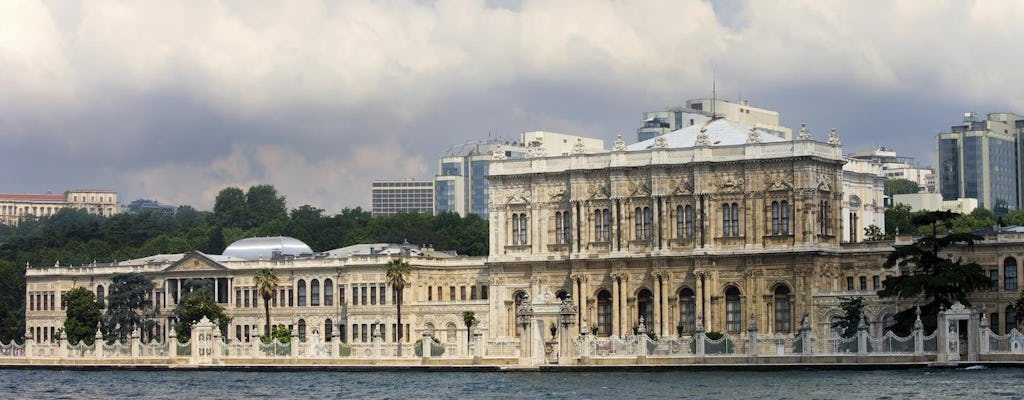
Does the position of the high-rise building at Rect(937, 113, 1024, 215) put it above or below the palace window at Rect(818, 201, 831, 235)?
above

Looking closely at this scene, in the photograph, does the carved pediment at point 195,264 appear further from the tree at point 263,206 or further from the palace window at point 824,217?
the tree at point 263,206

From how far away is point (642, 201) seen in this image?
98.4 meters

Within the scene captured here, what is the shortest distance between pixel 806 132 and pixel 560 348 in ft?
67.1

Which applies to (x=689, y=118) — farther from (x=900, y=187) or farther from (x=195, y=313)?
(x=195, y=313)

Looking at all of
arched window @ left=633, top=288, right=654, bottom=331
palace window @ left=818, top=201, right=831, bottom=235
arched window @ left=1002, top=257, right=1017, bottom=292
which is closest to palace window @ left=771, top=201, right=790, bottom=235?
palace window @ left=818, top=201, right=831, bottom=235

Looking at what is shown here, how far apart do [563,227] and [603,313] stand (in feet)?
14.8

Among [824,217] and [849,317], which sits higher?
[824,217]

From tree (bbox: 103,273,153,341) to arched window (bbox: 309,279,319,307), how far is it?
9.81 meters

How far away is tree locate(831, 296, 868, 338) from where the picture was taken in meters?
83.1

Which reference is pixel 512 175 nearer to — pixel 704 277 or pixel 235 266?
pixel 704 277

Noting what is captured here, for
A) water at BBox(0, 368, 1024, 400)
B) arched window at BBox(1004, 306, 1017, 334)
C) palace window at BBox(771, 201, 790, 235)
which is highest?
palace window at BBox(771, 201, 790, 235)

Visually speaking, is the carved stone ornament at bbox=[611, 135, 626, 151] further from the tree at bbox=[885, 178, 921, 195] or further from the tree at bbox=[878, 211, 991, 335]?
the tree at bbox=[885, 178, 921, 195]

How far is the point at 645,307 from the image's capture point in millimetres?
99250

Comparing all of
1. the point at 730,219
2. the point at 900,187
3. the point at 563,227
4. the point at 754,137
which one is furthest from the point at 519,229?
the point at 900,187
